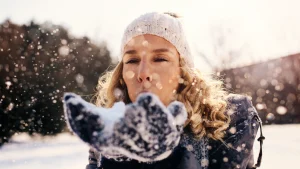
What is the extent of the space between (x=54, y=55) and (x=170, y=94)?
12696 mm

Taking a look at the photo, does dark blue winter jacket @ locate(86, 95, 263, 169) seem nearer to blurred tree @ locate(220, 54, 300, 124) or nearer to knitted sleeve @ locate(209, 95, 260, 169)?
knitted sleeve @ locate(209, 95, 260, 169)

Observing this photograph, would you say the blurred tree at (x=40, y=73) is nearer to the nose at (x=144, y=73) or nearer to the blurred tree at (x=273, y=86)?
the blurred tree at (x=273, y=86)

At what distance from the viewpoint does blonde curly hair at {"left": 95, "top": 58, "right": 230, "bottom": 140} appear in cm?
172

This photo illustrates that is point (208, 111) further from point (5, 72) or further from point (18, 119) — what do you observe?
point (5, 72)

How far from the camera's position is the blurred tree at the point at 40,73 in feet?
40.1

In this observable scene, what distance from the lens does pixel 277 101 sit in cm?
1586

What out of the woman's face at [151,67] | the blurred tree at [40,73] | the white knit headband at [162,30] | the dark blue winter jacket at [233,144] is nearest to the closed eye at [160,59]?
the woman's face at [151,67]

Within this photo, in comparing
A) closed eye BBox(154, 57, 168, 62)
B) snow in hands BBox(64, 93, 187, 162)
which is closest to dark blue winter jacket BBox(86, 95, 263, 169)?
closed eye BBox(154, 57, 168, 62)

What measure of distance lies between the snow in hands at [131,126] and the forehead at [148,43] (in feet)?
2.53

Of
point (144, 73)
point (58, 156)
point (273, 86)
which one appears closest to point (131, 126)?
point (144, 73)

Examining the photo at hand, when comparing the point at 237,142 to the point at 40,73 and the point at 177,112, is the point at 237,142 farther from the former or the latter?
the point at 40,73

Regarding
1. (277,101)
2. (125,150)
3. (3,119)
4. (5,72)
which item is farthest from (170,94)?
(277,101)

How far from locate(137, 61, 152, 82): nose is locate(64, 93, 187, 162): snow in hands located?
57 cm

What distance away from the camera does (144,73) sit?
1.53 metres
